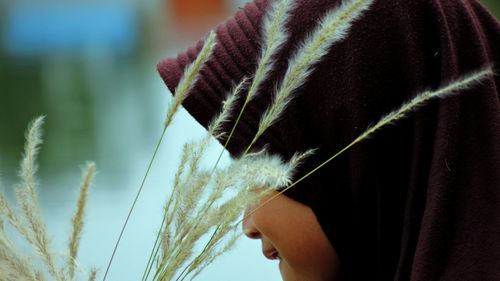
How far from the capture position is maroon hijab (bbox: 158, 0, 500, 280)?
1058 mm

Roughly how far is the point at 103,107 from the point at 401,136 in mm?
5371

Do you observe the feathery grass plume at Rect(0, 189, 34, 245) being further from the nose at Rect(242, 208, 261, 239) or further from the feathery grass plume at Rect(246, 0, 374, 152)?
the nose at Rect(242, 208, 261, 239)

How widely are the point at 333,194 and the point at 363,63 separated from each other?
0.18m

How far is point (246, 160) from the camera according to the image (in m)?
0.88

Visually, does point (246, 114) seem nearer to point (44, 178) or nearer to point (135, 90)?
point (44, 178)

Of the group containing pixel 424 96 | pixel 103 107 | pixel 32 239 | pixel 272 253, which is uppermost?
pixel 32 239

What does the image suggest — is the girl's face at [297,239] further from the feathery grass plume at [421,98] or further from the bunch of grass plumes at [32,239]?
the bunch of grass plumes at [32,239]

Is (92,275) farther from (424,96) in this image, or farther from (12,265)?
(424,96)

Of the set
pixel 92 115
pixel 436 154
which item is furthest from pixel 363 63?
pixel 92 115

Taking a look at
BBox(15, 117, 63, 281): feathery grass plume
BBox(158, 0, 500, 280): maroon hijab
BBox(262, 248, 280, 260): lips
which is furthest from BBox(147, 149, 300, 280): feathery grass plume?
BBox(262, 248, 280, 260): lips

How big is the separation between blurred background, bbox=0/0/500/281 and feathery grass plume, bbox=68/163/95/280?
0.05 meters

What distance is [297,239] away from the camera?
120 centimetres

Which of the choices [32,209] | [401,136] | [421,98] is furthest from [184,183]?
[401,136]

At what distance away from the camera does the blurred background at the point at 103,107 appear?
3.59 meters
